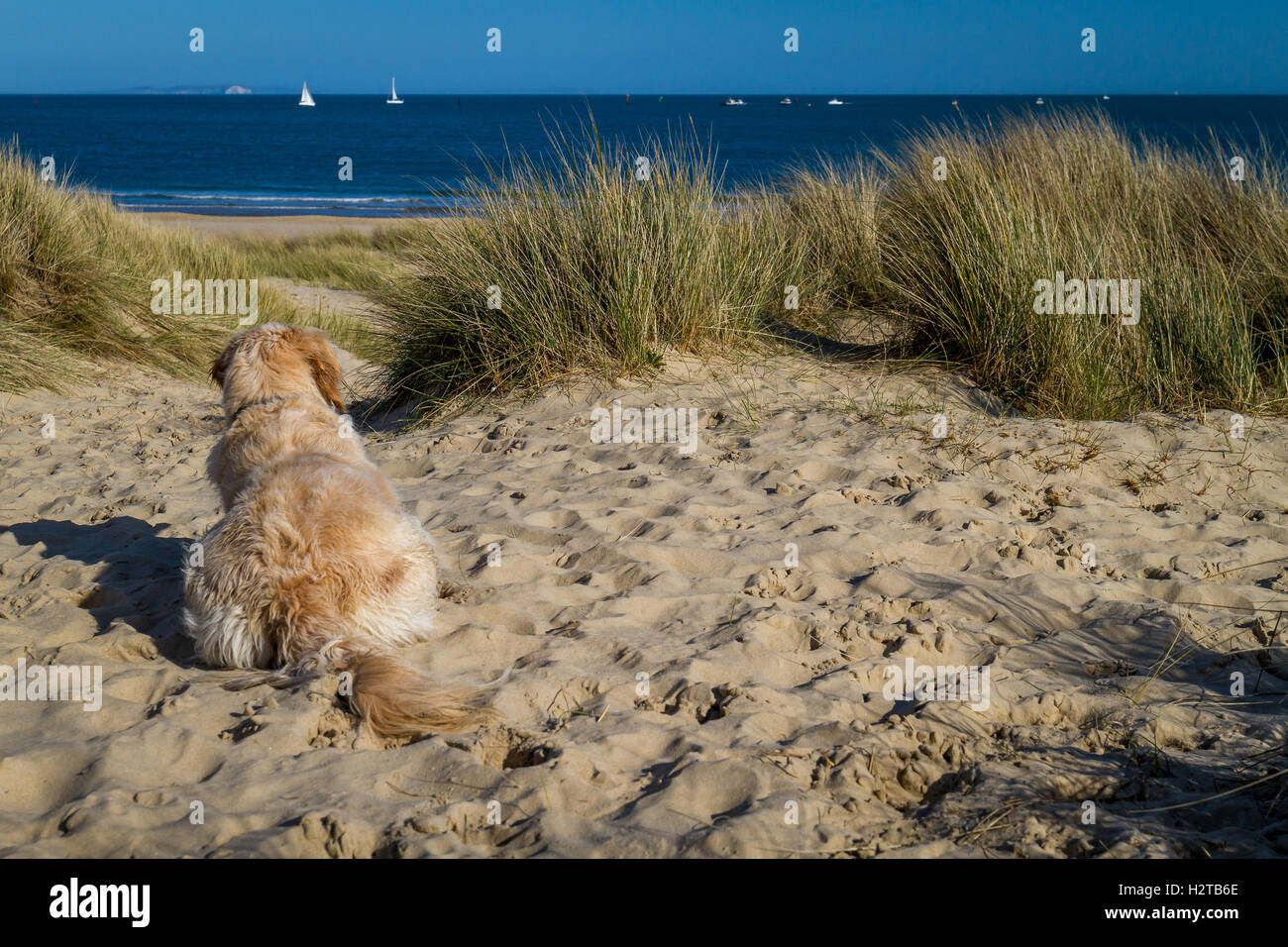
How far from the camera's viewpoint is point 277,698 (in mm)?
3021

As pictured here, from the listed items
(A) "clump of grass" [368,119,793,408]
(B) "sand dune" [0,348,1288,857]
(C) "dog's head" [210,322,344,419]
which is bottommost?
(B) "sand dune" [0,348,1288,857]

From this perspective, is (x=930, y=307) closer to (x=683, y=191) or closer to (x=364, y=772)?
(x=683, y=191)

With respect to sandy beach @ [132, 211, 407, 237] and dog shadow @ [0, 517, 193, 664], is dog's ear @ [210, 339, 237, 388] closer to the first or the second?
dog shadow @ [0, 517, 193, 664]

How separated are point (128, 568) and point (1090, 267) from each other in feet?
20.5

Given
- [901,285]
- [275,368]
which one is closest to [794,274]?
[901,285]

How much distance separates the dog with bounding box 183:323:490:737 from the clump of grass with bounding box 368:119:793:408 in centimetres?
291

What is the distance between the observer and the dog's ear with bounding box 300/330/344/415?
14.1ft

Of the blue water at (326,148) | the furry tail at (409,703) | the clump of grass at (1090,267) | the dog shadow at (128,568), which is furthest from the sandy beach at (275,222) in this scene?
the furry tail at (409,703)

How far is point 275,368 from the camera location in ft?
13.7

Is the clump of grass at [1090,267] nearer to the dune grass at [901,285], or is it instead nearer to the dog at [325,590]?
the dune grass at [901,285]

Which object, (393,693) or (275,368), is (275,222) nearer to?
(275,368)

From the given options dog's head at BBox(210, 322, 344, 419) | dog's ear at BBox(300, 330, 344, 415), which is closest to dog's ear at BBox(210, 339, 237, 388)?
dog's head at BBox(210, 322, 344, 419)

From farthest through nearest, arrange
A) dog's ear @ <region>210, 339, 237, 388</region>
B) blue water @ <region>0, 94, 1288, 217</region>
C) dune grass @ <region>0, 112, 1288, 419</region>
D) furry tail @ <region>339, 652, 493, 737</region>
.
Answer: blue water @ <region>0, 94, 1288, 217</region>, dune grass @ <region>0, 112, 1288, 419</region>, dog's ear @ <region>210, 339, 237, 388</region>, furry tail @ <region>339, 652, 493, 737</region>

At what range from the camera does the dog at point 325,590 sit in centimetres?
293
